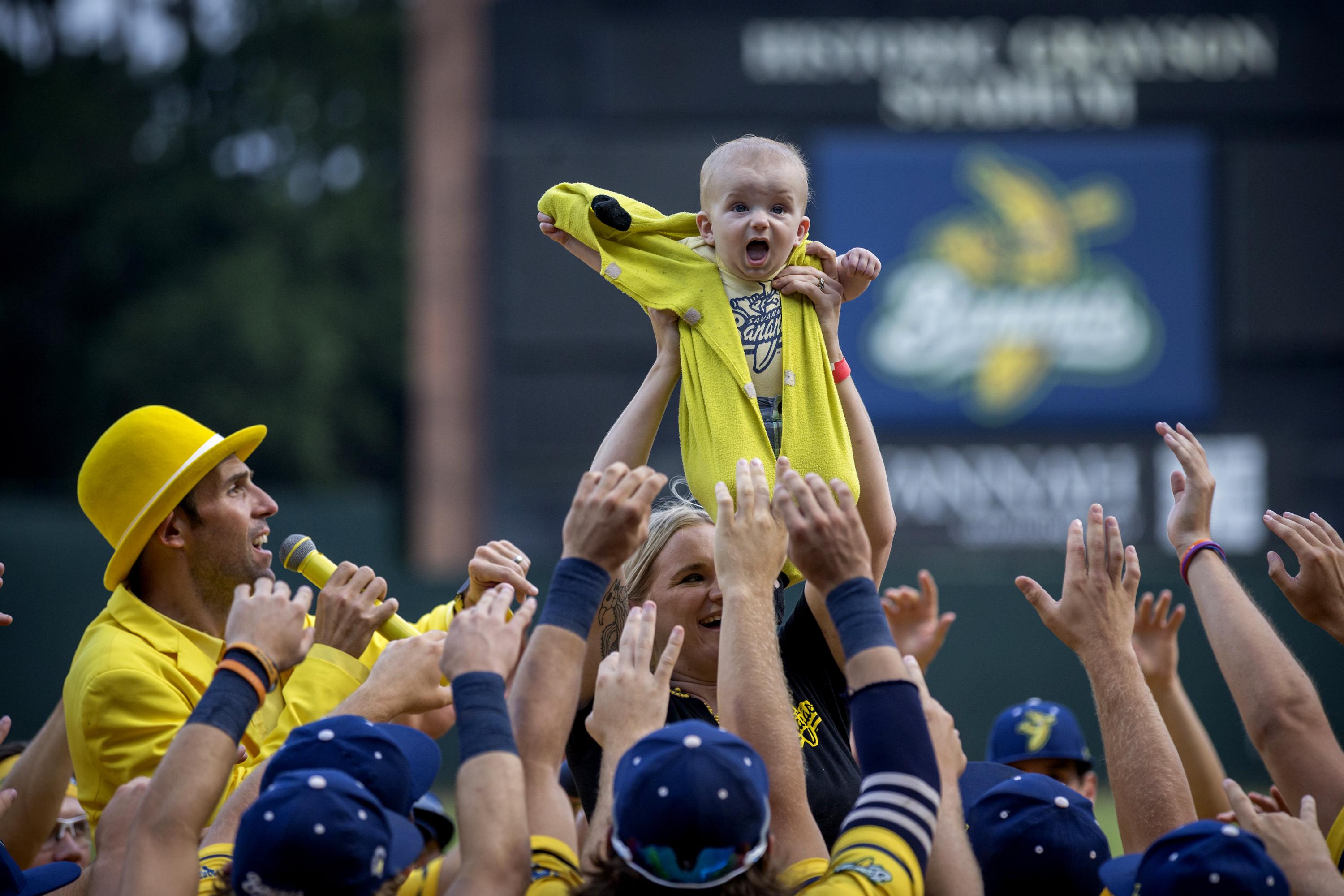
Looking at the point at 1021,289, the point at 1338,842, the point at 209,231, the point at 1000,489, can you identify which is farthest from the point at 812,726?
the point at 209,231

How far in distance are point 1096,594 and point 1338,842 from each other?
0.69m

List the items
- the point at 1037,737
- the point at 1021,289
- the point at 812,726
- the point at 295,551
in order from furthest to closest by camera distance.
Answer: the point at 1021,289 < the point at 1037,737 < the point at 295,551 < the point at 812,726

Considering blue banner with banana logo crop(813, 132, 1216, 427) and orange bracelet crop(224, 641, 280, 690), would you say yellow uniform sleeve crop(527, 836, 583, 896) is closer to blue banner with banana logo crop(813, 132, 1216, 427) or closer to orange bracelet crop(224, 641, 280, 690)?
orange bracelet crop(224, 641, 280, 690)

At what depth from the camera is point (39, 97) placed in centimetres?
2072

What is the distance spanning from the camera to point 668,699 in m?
3.01

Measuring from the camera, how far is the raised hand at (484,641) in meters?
2.58

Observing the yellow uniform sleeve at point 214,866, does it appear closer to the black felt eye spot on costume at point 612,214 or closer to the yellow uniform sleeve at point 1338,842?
the black felt eye spot on costume at point 612,214

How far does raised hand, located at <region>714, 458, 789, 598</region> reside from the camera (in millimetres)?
2770

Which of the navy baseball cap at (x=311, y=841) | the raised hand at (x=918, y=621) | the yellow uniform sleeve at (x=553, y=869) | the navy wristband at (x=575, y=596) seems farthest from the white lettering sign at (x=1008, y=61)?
the navy baseball cap at (x=311, y=841)

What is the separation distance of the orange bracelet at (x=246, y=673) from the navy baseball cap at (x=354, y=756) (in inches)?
4.0

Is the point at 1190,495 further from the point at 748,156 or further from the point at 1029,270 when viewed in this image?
the point at 1029,270

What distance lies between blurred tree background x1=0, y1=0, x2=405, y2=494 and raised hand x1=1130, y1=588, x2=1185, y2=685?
16029mm

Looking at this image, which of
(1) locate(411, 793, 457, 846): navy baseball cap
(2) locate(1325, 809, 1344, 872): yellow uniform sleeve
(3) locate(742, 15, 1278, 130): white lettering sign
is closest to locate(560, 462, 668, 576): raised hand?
(1) locate(411, 793, 457, 846): navy baseball cap

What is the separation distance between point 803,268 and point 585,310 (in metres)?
7.39
